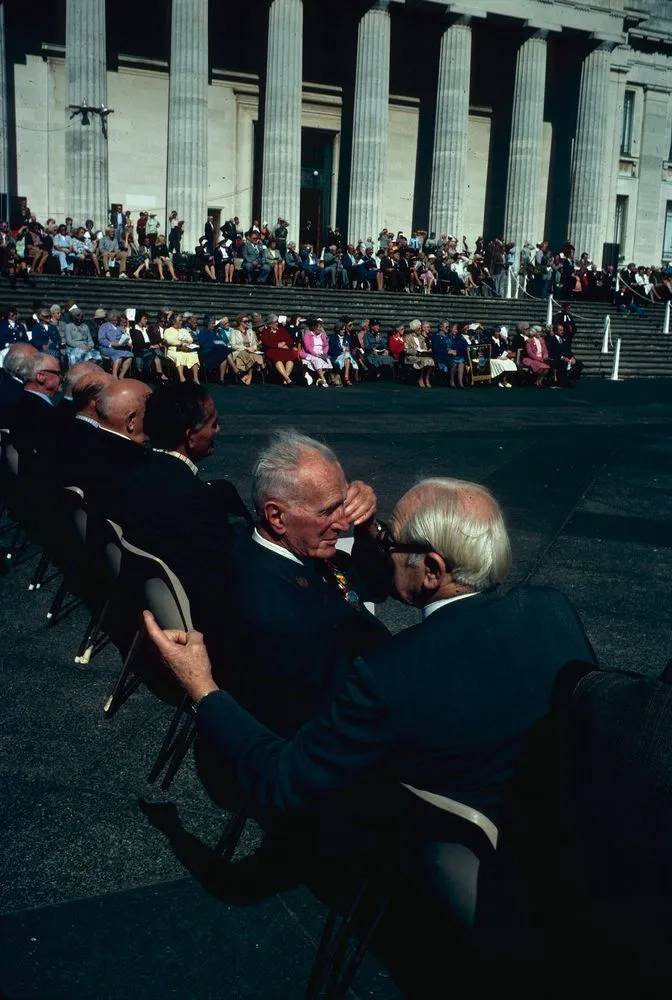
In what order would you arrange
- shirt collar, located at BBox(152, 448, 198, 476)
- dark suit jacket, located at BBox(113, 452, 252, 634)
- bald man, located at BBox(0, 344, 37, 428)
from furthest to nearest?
bald man, located at BBox(0, 344, 37, 428) < shirt collar, located at BBox(152, 448, 198, 476) < dark suit jacket, located at BBox(113, 452, 252, 634)

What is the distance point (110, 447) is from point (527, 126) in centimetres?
3566

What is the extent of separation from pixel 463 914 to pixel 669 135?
4858cm

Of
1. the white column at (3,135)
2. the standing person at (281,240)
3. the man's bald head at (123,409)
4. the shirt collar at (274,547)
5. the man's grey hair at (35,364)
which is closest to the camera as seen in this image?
the shirt collar at (274,547)

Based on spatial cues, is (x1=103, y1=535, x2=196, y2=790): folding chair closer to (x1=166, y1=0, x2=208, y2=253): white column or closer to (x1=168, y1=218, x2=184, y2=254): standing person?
(x1=168, y1=218, x2=184, y2=254): standing person

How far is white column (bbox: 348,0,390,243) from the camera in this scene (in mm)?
35062

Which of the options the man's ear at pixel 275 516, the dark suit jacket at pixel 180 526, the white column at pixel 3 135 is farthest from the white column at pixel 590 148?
the man's ear at pixel 275 516

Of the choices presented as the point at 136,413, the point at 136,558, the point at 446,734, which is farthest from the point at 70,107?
the point at 446,734

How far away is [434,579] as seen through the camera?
2.71 meters

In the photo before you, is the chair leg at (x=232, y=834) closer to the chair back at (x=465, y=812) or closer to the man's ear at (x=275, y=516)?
the man's ear at (x=275, y=516)

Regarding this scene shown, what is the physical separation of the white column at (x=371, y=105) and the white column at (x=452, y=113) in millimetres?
2273

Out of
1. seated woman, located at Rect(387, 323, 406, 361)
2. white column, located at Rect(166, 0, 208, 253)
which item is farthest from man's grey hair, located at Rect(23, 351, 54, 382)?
white column, located at Rect(166, 0, 208, 253)

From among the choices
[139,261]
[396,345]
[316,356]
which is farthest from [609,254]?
[316,356]

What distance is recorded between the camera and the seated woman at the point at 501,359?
23.6 meters

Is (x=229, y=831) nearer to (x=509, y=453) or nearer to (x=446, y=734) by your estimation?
(x=446, y=734)
